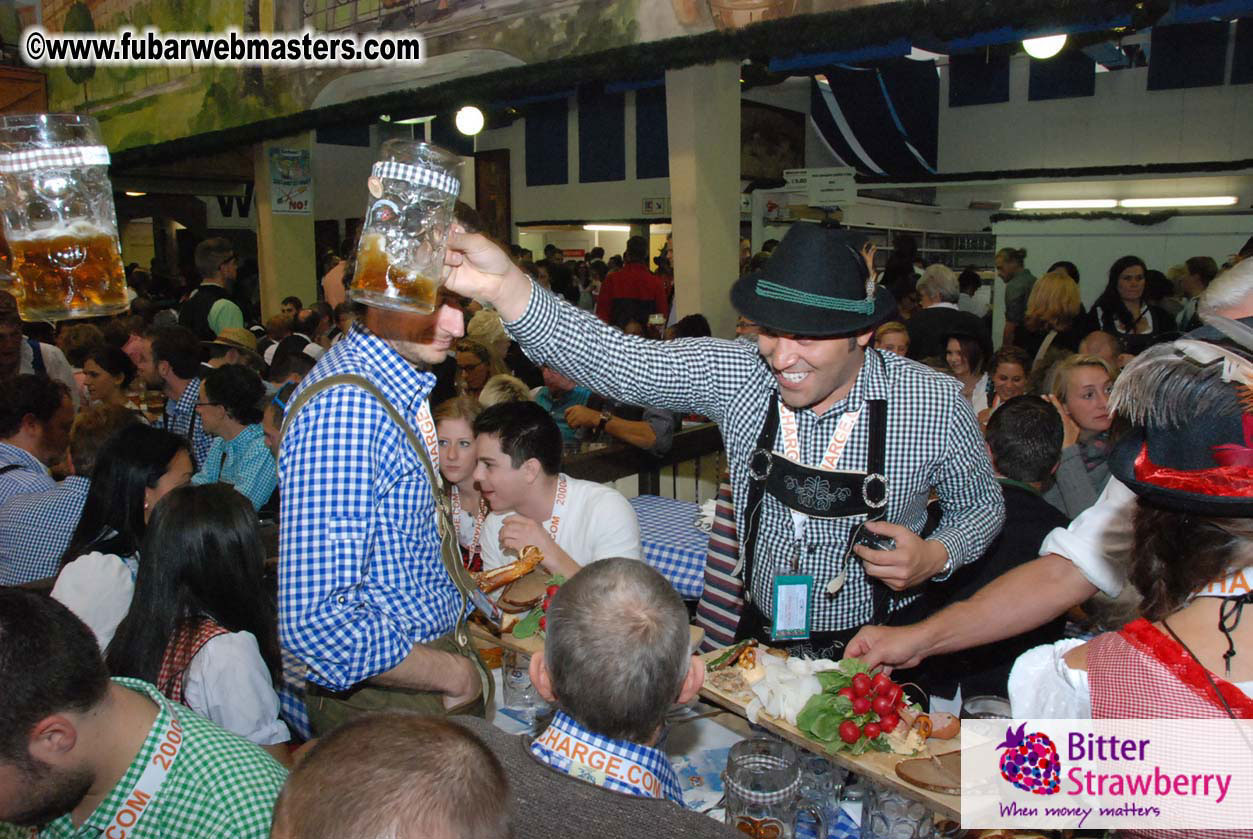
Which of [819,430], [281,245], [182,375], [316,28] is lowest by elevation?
[182,375]

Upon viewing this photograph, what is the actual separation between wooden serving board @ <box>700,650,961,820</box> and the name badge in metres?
0.26

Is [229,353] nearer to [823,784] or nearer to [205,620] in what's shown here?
[205,620]

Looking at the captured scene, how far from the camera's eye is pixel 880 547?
2.29 m

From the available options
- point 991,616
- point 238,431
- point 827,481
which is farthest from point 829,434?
point 238,431

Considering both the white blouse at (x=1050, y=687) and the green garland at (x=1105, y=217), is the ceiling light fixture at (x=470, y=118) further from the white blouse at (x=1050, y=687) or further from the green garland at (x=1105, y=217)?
the white blouse at (x=1050, y=687)

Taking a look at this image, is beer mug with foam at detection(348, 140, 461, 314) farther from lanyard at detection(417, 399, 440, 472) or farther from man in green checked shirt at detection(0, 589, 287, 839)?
man in green checked shirt at detection(0, 589, 287, 839)

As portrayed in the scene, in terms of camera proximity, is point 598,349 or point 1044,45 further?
point 1044,45

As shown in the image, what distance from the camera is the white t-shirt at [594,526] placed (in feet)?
10.6

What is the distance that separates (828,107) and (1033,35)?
9.52 meters

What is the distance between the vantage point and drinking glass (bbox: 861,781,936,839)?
71.6 inches

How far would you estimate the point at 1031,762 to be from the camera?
1482 mm

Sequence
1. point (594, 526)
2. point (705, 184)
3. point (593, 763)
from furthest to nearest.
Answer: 1. point (705, 184)
2. point (594, 526)
3. point (593, 763)

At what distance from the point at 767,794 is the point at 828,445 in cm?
91

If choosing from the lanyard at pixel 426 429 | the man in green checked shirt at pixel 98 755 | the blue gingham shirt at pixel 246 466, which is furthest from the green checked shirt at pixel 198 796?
the blue gingham shirt at pixel 246 466
